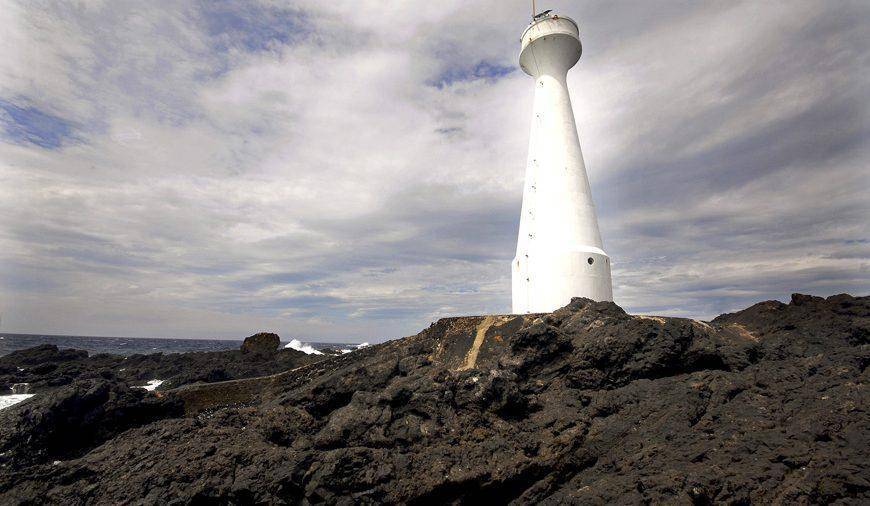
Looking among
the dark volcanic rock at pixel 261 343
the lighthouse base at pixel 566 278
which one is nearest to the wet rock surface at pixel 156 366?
the dark volcanic rock at pixel 261 343

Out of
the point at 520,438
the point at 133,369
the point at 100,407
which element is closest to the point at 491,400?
the point at 520,438

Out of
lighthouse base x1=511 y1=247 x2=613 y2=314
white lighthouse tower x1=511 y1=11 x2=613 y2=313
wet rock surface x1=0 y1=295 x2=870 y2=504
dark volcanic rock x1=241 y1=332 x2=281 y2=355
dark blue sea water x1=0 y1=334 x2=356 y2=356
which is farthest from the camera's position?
dark blue sea water x1=0 y1=334 x2=356 y2=356

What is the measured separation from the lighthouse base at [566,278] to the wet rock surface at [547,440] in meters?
4.50

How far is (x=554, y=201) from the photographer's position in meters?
11.6

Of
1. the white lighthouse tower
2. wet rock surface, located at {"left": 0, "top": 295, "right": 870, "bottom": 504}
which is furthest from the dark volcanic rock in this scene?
wet rock surface, located at {"left": 0, "top": 295, "right": 870, "bottom": 504}

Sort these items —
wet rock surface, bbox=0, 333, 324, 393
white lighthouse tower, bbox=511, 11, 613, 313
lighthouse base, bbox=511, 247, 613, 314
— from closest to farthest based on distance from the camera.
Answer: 1. lighthouse base, bbox=511, 247, 613, 314
2. white lighthouse tower, bbox=511, 11, 613, 313
3. wet rock surface, bbox=0, 333, 324, 393

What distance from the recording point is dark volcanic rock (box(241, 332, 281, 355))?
2097cm

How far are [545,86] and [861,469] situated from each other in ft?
37.7

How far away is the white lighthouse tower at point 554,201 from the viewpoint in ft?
36.1

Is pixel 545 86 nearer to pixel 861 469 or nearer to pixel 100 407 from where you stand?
pixel 861 469

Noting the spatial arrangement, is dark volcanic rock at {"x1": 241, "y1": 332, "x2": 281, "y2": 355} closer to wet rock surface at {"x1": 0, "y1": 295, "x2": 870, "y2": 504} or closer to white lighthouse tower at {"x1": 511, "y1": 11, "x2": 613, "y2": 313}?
white lighthouse tower at {"x1": 511, "y1": 11, "x2": 613, "y2": 313}

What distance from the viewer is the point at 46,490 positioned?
4.20m

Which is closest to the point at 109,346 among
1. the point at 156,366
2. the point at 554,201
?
the point at 156,366

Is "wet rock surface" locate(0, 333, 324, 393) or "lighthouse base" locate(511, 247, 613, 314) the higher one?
"lighthouse base" locate(511, 247, 613, 314)
